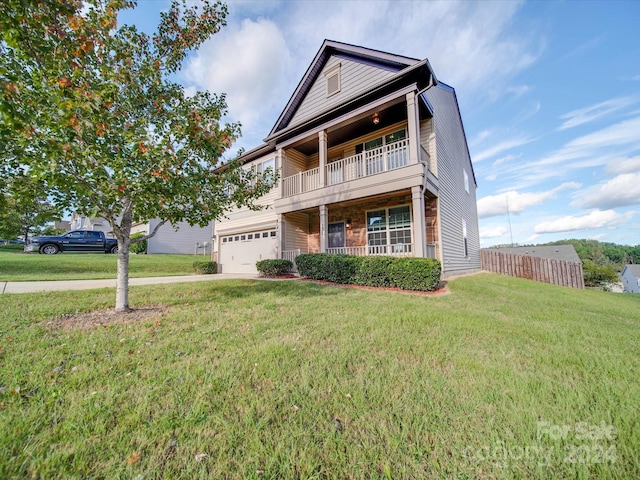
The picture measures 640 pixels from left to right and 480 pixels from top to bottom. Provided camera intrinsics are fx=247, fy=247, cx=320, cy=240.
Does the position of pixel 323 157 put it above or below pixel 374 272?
above

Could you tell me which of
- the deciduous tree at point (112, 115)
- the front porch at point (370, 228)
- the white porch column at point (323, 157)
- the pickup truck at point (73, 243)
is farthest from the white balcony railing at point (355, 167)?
the pickup truck at point (73, 243)

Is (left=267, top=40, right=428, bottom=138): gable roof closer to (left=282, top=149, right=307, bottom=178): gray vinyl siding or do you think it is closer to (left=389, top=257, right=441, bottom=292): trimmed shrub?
(left=282, top=149, right=307, bottom=178): gray vinyl siding

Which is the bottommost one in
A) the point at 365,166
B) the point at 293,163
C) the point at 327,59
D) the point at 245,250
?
the point at 245,250

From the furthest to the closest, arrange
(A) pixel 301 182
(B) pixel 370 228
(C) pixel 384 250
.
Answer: (A) pixel 301 182 → (B) pixel 370 228 → (C) pixel 384 250

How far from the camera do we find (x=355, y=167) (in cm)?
1018

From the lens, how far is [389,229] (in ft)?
35.2

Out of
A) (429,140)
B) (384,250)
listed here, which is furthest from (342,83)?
(384,250)

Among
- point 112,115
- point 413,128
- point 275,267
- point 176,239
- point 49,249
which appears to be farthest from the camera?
point 176,239

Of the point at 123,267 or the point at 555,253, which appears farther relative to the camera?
the point at 555,253

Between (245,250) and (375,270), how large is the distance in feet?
29.3

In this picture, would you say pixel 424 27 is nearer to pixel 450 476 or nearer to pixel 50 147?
pixel 50 147

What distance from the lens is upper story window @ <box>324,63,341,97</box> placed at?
11640 millimetres

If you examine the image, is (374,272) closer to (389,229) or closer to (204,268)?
(389,229)

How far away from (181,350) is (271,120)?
43.7 ft
